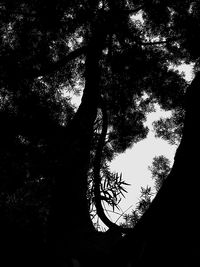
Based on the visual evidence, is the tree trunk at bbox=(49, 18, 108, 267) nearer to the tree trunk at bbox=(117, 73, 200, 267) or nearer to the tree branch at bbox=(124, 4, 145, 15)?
the tree trunk at bbox=(117, 73, 200, 267)

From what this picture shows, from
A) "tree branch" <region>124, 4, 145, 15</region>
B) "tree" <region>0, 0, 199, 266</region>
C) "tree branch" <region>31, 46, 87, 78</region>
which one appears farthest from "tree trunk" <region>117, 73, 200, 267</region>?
"tree branch" <region>124, 4, 145, 15</region>

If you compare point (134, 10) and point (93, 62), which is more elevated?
point (134, 10)

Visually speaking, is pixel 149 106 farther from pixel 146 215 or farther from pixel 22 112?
pixel 146 215

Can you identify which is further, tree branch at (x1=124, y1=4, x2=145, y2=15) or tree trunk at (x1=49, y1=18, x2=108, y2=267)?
tree branch at (x1=124, y1=4, x2=145, y2=15)

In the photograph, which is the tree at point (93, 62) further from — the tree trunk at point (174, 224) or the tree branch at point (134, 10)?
the tree trunk at point (174, 224)

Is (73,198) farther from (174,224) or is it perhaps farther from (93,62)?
(93,62)

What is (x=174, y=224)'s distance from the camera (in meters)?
1.90

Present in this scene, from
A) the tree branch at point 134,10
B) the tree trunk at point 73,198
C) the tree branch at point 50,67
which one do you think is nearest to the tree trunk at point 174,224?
the tree trunk at point 73,198

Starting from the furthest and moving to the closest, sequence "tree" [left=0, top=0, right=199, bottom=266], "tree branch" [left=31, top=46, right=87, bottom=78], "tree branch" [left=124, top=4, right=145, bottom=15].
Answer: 1. "tree branch" [left=124, top=4, right=145, bottom=15]
2. "tree branch" [left=31, top=46, right=87, bottom=78]
3. "tree" [left=0, top=0, right=199, bottom=266]

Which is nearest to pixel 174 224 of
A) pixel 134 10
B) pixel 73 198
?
pixel 73 198

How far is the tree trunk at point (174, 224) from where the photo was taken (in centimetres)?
178

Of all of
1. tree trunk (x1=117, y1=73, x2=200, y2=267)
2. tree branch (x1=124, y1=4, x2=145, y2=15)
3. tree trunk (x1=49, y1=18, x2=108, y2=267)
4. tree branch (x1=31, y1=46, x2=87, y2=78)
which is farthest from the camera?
tree branch (x1=124, y1=4, x2=145, y2=15)

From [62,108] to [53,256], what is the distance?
25.7ft

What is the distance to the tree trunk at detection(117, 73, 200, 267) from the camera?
178cm
